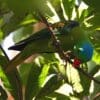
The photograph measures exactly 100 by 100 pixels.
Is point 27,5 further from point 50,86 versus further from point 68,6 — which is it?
point 50,86

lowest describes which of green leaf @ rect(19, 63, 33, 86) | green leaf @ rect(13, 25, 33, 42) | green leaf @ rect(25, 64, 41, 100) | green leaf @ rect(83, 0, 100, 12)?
green leaf @ rect(25, 64, 41, 100)

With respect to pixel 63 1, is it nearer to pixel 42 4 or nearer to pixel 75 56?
pixel 75 56

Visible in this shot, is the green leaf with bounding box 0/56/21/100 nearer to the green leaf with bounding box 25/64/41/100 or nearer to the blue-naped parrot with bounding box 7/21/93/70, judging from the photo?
the green leaf with bounding box 25/64/41/100

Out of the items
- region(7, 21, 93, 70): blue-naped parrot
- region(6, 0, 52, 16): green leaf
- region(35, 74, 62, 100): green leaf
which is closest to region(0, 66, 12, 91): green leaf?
region(35, 74, 62, 100): green leaf

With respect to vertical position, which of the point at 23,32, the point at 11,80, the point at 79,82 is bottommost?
the point at 79,82

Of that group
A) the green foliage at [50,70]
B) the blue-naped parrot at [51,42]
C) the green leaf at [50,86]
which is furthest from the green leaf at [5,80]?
the blue-naped parrot at [51,42]

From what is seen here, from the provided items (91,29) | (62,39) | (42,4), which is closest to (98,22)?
(91,29)

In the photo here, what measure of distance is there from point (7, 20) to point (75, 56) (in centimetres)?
21

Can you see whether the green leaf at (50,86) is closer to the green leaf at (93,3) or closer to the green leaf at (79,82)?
the green leaf at (79,82)

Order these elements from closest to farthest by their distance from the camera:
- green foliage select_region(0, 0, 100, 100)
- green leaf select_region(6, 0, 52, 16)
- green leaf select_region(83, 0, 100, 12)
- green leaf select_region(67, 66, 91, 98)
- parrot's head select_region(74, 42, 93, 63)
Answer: green leaf select_region(6, 0, 52, 16) < green leaf select_region(83, 0, 100, 12) < parrot's head select_region(74, 42, 93, 63) < green foliage select_region(0, 0, 100, 100) < green leaf select_region(67, 66, 91, 98)

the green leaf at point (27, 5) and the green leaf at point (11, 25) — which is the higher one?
the green leaf at point (27, 5)

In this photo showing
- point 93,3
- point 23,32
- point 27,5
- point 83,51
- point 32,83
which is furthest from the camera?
point 32,83

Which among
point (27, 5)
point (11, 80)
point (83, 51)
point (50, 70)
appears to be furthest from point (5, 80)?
point (27, 5)

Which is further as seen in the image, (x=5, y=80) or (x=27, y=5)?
(x=5, y=80)
